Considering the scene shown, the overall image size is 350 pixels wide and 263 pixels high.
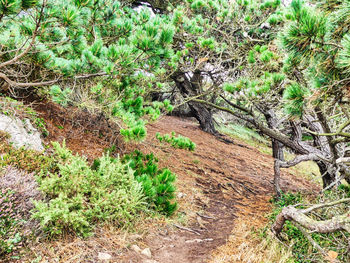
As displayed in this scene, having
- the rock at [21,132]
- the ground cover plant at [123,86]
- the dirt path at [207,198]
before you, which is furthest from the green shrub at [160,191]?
the rock at [21,132]

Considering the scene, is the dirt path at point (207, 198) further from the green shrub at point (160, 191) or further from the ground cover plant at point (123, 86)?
the ground cover plant at point (123, 86)

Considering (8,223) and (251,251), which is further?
(251,251)

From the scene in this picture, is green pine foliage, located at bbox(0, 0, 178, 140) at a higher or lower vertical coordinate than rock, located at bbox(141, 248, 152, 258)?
higher

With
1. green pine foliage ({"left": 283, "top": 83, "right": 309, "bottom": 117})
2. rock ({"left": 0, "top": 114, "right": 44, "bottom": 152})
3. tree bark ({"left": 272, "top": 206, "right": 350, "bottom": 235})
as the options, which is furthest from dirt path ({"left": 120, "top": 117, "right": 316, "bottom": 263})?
rock ({"left": 0, "top": 114, "right": 44, "bottom": 152})

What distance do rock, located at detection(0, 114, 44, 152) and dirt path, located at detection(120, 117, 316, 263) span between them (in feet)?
7.80

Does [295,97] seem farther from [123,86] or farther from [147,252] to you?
[123,86]

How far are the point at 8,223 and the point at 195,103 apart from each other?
948cm

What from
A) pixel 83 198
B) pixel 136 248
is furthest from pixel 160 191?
pixel 83 198

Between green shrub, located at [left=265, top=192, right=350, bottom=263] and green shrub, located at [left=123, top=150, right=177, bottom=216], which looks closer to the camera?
green shrub, located at [left=265, top=192, right=350, bottom=263]

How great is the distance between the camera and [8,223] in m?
2.06

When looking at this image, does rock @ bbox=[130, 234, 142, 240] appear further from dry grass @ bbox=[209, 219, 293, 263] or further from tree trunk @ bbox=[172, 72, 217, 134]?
tree trunk @ bbox=[172, 72, 217, 134]

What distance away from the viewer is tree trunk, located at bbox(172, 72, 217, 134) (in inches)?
372

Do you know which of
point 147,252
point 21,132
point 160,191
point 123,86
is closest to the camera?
point 147,252

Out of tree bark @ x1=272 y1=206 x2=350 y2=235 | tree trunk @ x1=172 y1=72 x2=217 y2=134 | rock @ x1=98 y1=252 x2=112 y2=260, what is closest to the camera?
tree bark @ x1=272 y1=206 x2=350 y2=235
